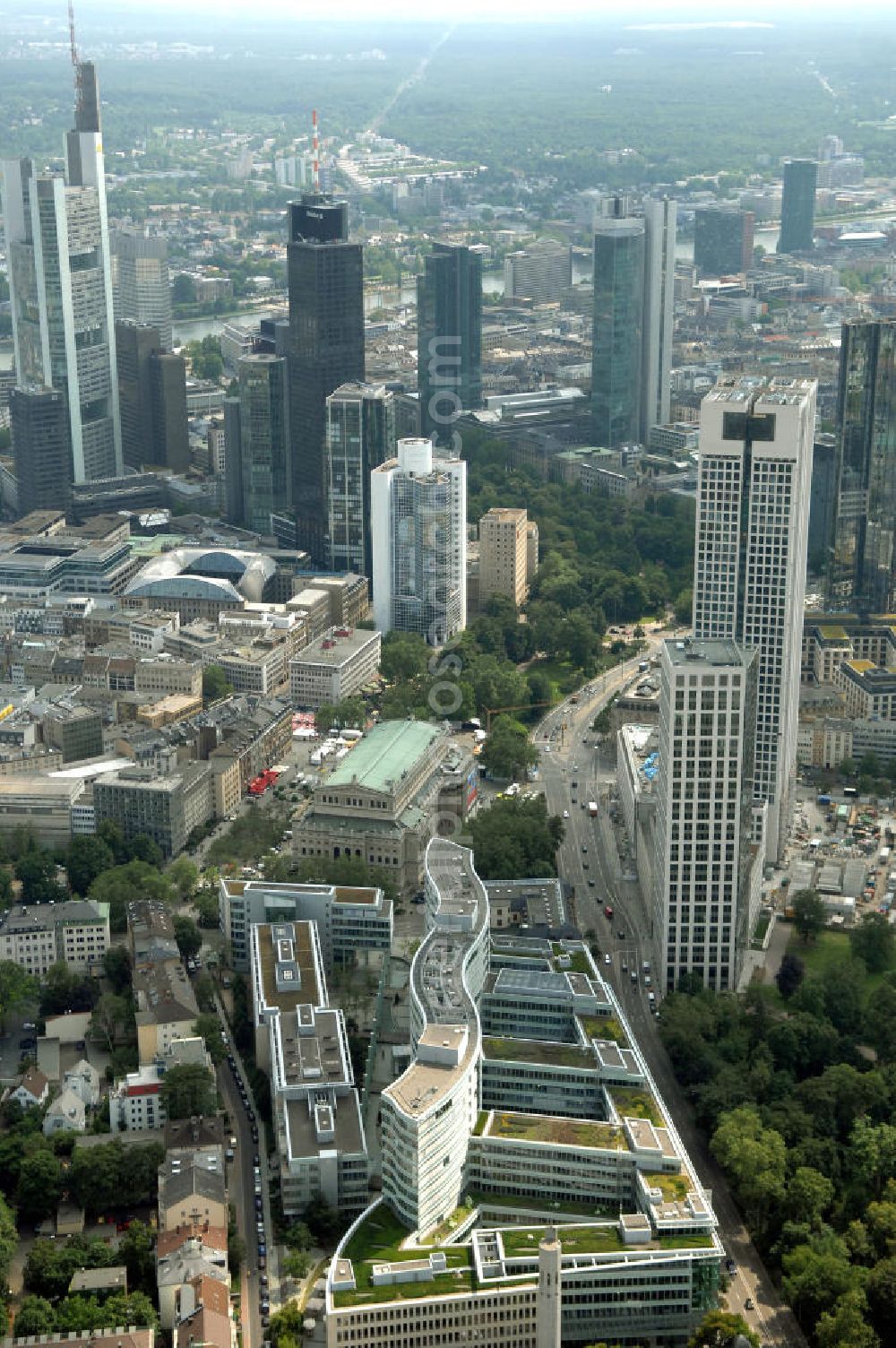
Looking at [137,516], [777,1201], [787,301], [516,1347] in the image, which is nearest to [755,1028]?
[777,1201]

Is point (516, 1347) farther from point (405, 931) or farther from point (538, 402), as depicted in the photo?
point (538, 402)

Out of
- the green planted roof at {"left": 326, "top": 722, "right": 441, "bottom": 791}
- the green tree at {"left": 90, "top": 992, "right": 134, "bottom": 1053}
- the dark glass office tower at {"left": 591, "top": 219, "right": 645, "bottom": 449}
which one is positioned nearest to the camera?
the green tree at {"left": 90, "top": 992, "right": 134, "bottom": 1053}

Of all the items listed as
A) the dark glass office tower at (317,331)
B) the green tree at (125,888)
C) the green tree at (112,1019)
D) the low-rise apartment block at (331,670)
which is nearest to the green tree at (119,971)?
the green tree at (112,1019)

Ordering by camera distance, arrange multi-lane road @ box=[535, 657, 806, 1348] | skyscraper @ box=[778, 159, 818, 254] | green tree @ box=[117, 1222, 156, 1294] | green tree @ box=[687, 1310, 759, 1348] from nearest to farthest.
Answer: green tree @ box=[687, 1310, 759, 1348] < green tree @ box=[117, 1222, 156, 1294] < multi-lane road @ box=[535, 657, 806, 1348] < skyscraper @ box=[778, 159, 818, 254]

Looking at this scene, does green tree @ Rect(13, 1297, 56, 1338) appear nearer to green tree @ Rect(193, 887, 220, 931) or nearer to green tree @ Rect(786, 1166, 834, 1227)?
green tree @ Rect(786, 1166, 834, 1227)

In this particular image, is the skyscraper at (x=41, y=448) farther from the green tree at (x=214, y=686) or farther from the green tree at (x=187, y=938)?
the green tree at (x=187, y=938)

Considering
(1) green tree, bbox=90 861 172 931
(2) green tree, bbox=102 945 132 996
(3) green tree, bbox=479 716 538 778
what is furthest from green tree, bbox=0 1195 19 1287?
(3) green tree, bbox=479 716 538 778
